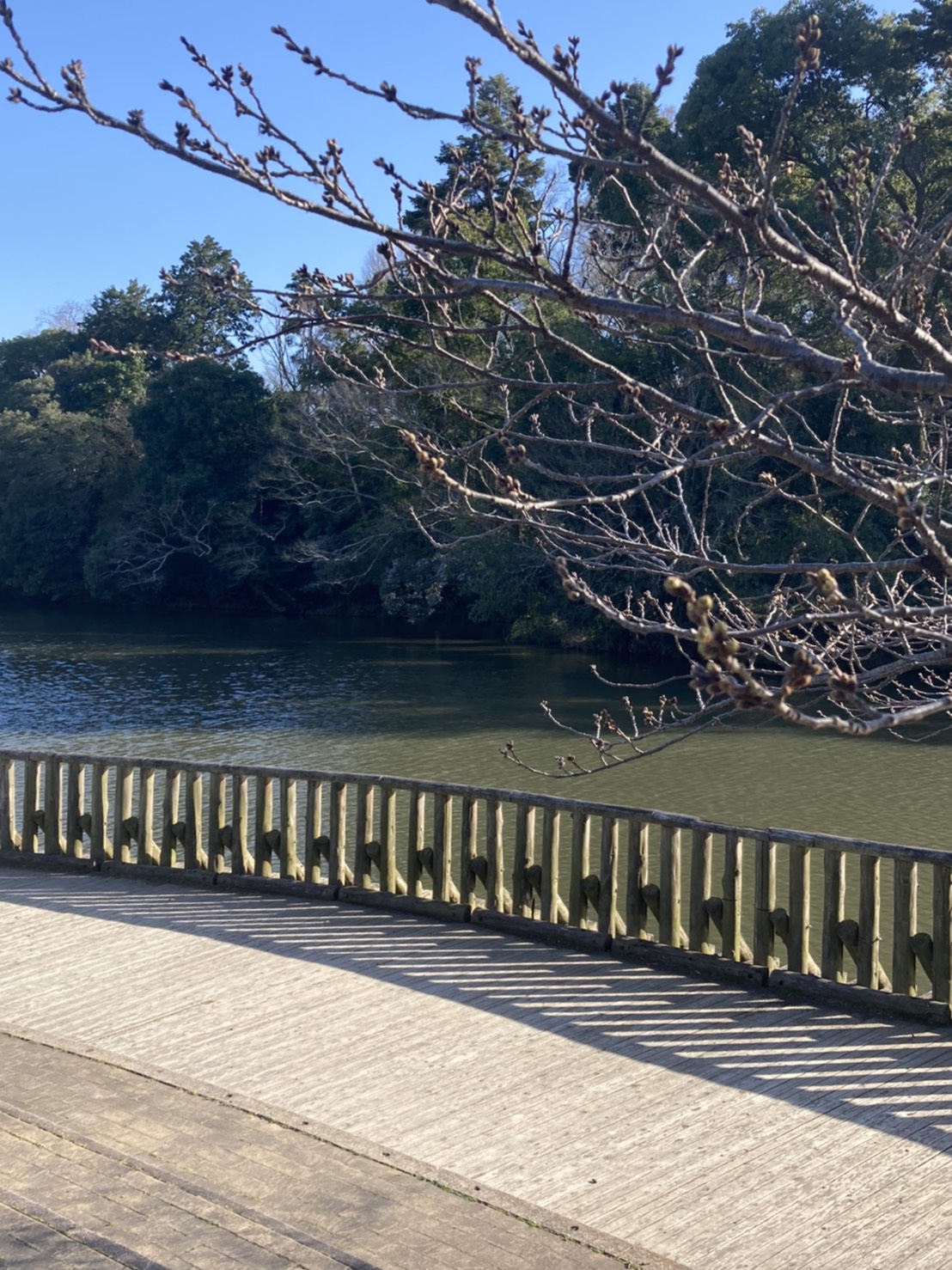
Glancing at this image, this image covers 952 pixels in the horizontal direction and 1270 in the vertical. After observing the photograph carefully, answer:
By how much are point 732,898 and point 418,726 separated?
15.4 m

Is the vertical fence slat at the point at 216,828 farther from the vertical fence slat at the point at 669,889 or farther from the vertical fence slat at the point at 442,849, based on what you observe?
the vertical fence slat at the point at 669,889

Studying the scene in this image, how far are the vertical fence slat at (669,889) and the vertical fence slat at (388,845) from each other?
5.67ft

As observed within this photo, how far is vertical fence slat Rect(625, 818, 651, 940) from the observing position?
Result: 23.1ft

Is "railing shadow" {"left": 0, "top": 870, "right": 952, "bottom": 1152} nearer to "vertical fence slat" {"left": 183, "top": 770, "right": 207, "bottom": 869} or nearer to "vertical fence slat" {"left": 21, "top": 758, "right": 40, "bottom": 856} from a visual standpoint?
"vertical fence slat" {"left": 183, "top": 770, "right": 207, "bottom": 869}

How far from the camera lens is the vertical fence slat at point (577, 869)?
7.25 meters

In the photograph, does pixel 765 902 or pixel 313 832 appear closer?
pixel 765 902

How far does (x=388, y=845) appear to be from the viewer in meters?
7.99

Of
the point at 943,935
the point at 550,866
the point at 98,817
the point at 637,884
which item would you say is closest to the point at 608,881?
the point at 637,884

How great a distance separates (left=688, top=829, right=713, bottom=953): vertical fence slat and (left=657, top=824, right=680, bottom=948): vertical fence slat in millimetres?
92

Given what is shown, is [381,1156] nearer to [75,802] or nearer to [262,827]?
[262,827]

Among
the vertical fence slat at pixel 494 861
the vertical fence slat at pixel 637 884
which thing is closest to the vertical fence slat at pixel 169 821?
the vertical fence slat at pixel 494 861

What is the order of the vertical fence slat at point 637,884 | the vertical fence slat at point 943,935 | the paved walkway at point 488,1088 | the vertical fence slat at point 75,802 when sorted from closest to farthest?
1. the paved walkway at point 488,1088
2. the vertical fence slat at point 943,935
3. the vertical fence slat at point 637,884
4. the vertical fence slat at point 75,802

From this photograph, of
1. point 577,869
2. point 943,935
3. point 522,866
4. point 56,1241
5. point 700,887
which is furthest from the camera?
point 522,866

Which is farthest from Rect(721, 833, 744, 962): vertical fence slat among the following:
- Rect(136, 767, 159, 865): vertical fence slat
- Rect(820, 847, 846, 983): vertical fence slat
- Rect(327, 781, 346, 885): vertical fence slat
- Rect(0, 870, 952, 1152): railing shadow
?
Rect(136, 767, 159, 865): vertical fence slat
